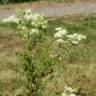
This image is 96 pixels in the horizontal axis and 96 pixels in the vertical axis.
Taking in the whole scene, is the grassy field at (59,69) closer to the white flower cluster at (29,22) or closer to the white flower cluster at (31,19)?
the white flower cluster at (29,22)

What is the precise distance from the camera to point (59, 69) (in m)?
11.4

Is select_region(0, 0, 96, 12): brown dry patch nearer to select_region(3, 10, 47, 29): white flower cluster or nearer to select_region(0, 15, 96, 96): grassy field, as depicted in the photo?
select_region(0, 15, 96, 96): grassy field

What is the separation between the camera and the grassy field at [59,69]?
408 inches

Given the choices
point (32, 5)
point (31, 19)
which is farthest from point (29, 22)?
point (32, 5)

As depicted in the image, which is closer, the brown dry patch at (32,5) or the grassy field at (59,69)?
the grassy field at (59,69)

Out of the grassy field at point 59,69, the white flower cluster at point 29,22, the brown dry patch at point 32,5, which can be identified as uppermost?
the white flower cluster at point 29,22

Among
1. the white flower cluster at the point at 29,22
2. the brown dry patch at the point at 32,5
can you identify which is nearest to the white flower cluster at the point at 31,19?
the white flower cluster at the point at 29,22

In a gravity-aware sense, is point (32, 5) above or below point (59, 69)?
below

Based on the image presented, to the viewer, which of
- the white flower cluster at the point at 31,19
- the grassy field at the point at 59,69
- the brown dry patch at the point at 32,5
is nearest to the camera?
the white flower cluster at the point at 31,19

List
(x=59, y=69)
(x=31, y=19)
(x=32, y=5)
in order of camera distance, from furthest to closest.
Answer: (x=32, y=5)
(x=59, y=69)
(x=31, y=19)

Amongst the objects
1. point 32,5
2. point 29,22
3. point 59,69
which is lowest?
point 32,5

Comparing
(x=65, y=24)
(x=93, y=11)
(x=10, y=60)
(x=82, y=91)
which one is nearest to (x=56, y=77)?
(x=82, y=91)

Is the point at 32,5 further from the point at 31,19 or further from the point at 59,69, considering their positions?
the point at 31,19

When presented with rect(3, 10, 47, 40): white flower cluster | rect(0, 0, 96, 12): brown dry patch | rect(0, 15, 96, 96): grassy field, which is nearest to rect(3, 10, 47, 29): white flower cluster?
rect(3, 10, 47, 40): white flower cluster
